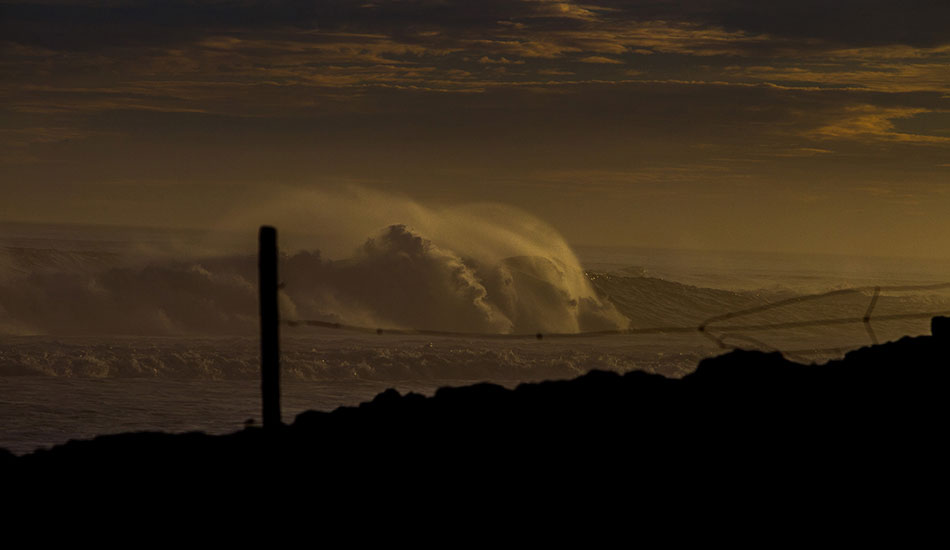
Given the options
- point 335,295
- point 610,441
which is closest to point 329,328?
point 335,295

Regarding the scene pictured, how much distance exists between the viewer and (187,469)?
10.8 metres

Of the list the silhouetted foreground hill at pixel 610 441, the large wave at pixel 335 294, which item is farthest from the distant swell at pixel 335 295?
the silhouetted foreground hill at pixel 610 441

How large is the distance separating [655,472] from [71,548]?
5.50m

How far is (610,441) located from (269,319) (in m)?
3.71

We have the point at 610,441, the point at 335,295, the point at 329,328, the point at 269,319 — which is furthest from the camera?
the point at 335,295

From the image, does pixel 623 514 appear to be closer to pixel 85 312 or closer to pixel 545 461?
pixel 545 461

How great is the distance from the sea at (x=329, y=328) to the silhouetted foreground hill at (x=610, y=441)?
34.1ft

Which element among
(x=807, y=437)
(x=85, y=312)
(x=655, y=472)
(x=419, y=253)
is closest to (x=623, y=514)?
(x=655, y=472)

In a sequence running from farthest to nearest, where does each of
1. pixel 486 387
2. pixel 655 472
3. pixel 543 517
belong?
1. pixel 486 387
2. pixel 655 472
3. pixel 543 517

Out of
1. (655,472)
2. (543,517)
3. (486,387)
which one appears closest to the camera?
(543,517)

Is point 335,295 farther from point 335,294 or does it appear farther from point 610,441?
point 610,441

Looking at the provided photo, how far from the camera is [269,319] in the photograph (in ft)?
28.6

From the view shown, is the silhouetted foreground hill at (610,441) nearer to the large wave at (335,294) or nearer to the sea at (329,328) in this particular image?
the sea at (329,328)

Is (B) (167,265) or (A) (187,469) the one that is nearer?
(A) (187,469)
